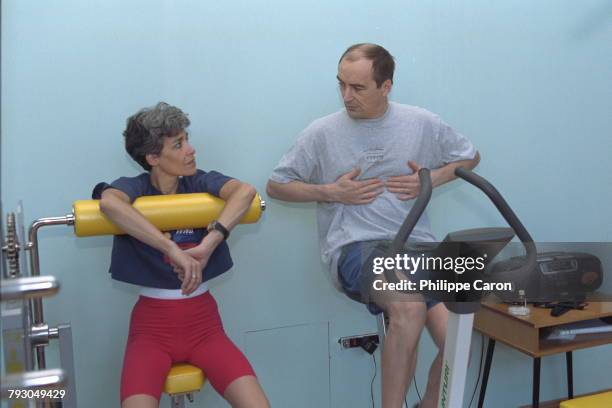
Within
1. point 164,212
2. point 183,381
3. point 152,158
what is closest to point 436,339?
point 183,381

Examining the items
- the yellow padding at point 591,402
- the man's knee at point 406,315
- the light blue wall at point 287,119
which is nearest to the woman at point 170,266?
the light blue wall at point 287,119

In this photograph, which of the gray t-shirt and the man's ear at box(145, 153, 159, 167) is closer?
the man's ear at box(145, 153, 159, 167)

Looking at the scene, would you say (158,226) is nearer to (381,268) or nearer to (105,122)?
(105,122)

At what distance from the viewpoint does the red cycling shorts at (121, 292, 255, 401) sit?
2.16 m

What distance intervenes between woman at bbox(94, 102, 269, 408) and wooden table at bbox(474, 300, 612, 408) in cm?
110

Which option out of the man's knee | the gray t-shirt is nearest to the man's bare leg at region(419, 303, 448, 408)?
the man's knee

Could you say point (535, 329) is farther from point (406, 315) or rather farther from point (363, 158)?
point (363, 158)

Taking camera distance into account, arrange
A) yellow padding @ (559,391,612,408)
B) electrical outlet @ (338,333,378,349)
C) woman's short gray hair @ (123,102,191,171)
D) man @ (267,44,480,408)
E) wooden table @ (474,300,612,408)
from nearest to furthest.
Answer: yellow padding @ (559,391,612,408), woman's short gray hair @ (123,102,191,171), man @ (267,44,480,408), wooden table @ (474,300,612,408), electrical outlet @ (338,333,378,349)

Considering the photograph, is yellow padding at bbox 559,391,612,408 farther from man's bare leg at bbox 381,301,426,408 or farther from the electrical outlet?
the electrical outlet

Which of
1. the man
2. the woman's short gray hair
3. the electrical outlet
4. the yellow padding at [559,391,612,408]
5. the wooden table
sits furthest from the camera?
the electrical outlet

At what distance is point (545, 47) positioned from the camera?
10.7ft

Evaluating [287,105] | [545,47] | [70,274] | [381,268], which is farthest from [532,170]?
[70,274]

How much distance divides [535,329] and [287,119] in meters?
1.34

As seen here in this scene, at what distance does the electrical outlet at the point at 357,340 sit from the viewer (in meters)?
3.06
